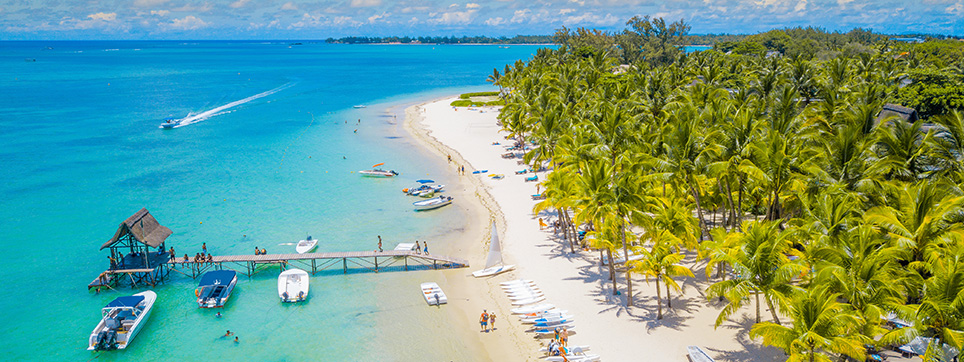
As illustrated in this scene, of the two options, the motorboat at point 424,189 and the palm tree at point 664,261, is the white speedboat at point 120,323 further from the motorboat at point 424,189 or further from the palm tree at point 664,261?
A: the palm tree at point 664,261

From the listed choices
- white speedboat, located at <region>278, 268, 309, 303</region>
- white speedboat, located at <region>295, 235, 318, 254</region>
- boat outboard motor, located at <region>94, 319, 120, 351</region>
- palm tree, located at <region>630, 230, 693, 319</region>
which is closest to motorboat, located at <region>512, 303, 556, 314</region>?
palm tree, located at <region>630, 230, 693, 319</region>

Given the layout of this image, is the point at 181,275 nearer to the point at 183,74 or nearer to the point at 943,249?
the point at 943,249

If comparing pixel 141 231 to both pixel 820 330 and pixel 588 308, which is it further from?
pixel 820 330

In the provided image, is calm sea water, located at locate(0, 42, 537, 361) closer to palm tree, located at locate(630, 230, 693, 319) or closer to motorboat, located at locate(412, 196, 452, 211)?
motorboat, located at locate(412, 196, 452, 211)

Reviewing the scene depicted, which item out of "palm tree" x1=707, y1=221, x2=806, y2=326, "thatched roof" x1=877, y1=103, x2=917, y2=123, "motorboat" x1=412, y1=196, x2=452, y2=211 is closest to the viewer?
"palm tree" x1=707, y1=221, x2=806, y2=326

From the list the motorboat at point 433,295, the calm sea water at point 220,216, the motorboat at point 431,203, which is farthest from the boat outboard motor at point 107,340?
the motorboat at point 431,203

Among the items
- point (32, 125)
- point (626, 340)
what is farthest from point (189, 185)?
point (32, 125)

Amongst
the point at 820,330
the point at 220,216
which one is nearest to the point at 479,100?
the point at 220,216
